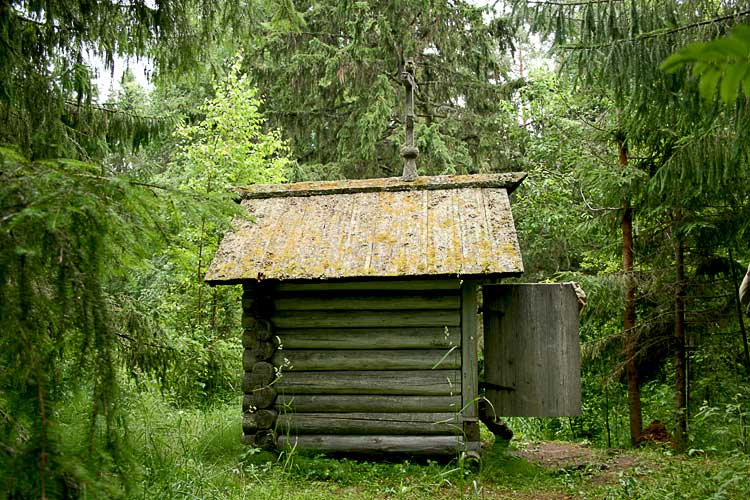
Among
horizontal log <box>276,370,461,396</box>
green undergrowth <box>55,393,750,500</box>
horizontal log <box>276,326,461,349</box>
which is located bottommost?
green undergrowth <box>55,393,750,500</box>

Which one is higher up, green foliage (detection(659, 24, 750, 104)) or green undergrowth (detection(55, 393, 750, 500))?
green foliage (detection(659, 24, 750, 104))

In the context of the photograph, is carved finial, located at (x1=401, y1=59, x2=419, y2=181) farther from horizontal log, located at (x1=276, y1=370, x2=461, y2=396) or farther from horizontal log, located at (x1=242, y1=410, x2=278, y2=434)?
horizontal log, located at (x1=242, y1=410, x2=278, y2=434)

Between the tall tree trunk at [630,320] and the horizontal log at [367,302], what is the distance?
4.44 m

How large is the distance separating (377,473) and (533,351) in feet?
7.63

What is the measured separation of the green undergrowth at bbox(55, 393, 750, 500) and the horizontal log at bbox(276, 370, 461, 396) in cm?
79

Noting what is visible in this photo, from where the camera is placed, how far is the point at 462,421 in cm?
784

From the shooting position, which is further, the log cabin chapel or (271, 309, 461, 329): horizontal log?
(271, 309, 461, 329): horizontal log

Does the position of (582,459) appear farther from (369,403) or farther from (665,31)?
(665,31)

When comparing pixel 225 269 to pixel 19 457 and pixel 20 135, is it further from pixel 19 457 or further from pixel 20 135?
pixel 19 457

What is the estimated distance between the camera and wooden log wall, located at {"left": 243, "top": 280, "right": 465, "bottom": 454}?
7973 mm

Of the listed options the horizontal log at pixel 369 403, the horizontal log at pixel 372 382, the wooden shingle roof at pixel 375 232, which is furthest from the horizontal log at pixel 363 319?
the horizontal log at pixel 369 403

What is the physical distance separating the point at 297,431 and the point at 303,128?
13.5 metres

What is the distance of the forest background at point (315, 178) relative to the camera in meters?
2.58

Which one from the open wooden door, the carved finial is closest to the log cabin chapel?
the open wooden door
